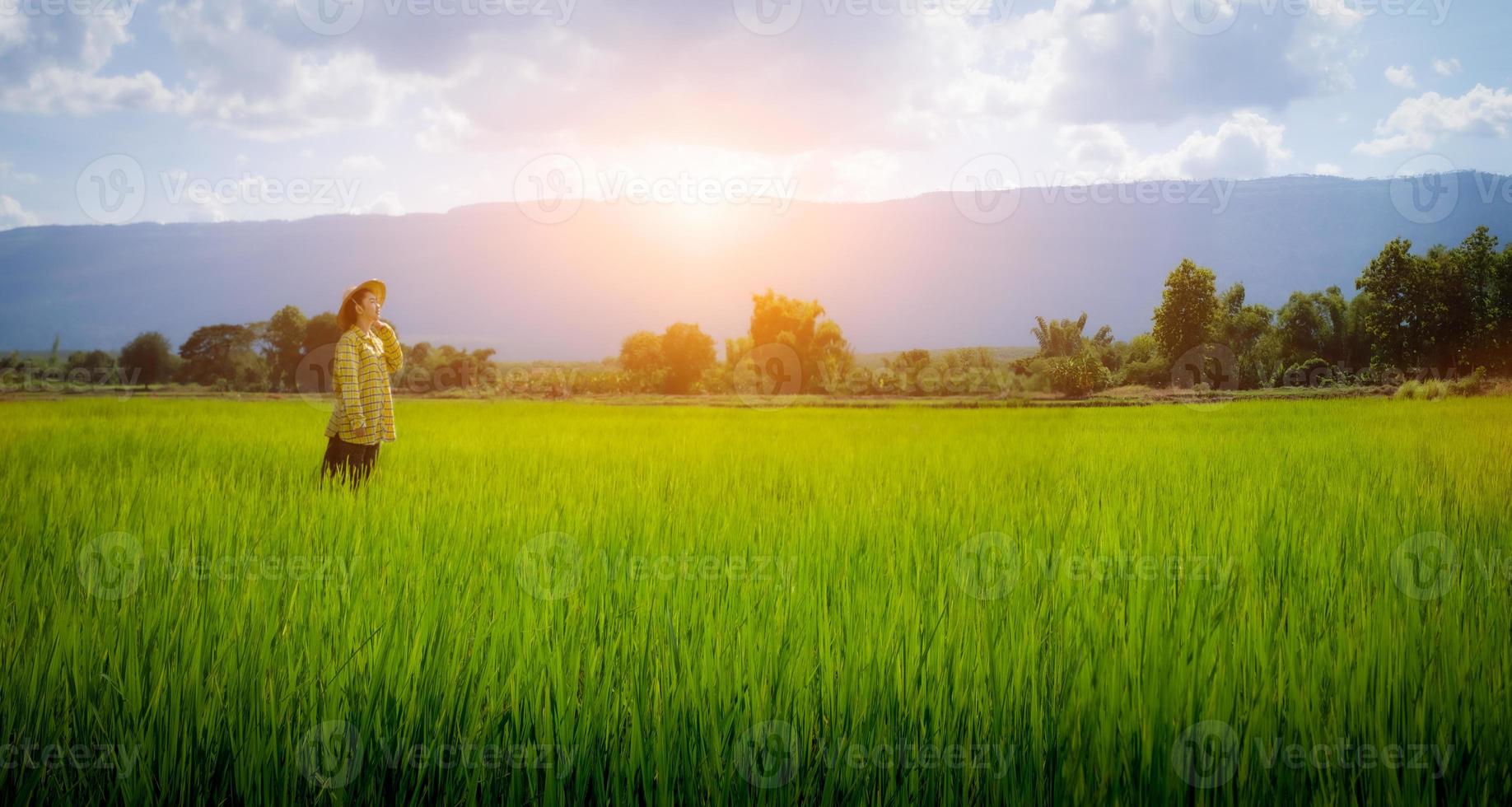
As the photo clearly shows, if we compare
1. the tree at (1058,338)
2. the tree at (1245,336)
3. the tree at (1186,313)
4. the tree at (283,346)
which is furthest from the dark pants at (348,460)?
the tree at (1245,336)

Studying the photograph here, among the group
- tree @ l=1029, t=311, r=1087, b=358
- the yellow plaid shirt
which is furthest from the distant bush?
the yellow plaid shirt

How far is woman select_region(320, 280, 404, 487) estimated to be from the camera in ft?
18.2

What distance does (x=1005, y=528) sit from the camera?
159 inches

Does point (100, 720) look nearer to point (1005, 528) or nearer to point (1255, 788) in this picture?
point (1255, 788)

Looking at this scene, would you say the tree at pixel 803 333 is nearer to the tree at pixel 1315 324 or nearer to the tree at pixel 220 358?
the tree at pixel 1315 324

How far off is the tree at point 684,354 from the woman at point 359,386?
25.1 metres

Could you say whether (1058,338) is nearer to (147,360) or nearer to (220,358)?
(220,358)

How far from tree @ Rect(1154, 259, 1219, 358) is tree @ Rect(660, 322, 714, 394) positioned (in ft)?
58.9

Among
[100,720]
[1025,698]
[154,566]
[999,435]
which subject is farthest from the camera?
[999,435]

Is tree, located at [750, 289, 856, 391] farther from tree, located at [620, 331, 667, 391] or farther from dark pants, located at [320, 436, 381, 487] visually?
dark pants, located at [320, 436, 381, 487]

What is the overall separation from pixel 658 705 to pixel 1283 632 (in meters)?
2.21

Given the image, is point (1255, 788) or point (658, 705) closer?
point (1255, 788)

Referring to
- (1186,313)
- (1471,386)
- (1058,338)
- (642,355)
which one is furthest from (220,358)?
(1471,386)

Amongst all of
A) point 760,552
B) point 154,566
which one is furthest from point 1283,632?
point 154,566
